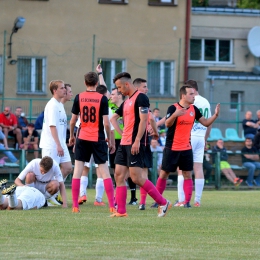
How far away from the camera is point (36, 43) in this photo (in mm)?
31453

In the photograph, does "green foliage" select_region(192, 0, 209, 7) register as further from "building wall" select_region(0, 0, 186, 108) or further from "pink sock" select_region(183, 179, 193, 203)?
"pink sock" select_region(183, 179, 193, 203)

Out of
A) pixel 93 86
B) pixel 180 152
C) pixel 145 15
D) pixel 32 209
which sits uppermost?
pixel 145 15

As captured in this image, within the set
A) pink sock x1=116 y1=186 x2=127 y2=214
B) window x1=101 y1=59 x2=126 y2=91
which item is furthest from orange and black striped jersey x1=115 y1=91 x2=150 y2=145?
window x1=101 y1=59 x2=126 y2=91

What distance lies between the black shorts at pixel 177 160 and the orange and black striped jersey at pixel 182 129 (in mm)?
74

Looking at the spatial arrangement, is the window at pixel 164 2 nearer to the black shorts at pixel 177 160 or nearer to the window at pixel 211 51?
the window at pixel 211 51

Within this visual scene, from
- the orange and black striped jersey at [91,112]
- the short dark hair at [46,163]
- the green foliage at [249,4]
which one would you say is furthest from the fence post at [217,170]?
the green foliage at [249,4]

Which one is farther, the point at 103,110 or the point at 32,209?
the point at 32,209

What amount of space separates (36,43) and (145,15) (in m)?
4.91

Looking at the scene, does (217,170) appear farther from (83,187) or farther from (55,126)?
(55,126)

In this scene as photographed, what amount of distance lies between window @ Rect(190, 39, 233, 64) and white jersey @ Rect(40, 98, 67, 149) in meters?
27.7

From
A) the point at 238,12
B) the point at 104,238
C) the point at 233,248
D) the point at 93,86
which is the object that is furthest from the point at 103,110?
the point at 238,12

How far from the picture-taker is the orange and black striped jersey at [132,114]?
11734 millimetres

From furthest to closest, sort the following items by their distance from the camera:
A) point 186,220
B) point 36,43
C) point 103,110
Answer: point 36,43 → point 103,110 → point 186,220

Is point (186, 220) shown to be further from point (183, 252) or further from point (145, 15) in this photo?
point (145, 15)
